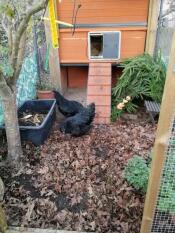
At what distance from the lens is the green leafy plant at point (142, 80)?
377 centimetres

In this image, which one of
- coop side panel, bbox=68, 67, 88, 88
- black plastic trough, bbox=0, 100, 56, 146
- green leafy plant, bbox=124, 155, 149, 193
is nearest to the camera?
green leafy plant, bbox=124, 155, 149, 193

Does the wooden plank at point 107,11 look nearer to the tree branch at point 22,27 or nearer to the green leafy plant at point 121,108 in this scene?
the green leafy plant at point 121,108

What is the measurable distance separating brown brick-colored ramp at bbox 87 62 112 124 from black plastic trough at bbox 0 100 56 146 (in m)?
0.69

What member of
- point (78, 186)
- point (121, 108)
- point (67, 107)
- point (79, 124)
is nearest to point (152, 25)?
point (121, 108)

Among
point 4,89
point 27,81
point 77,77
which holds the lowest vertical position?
point 77,77

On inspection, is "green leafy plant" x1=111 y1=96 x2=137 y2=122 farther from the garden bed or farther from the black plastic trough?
the black plastic trough

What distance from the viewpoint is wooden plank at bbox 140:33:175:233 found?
1.06m

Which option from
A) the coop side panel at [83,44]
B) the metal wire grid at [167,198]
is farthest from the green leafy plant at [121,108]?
the metal wire grid at [167,198]

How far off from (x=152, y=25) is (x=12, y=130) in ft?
9.82

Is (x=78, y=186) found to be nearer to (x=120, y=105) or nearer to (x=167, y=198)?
(x=167, y=198)

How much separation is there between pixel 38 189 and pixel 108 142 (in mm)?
1185

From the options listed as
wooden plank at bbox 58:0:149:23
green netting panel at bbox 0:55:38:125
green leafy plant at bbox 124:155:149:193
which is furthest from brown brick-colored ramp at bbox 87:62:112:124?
green leafy plant at bbox 124:155:149:193

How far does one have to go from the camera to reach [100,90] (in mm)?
3828

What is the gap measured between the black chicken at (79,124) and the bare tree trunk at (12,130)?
818 millimetres
